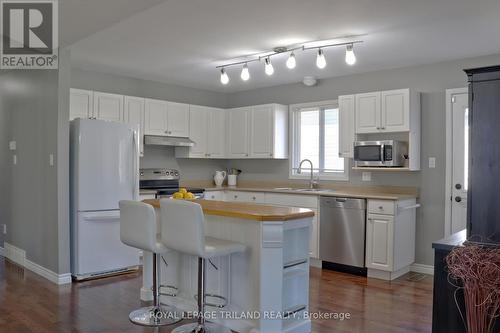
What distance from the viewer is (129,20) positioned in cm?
361

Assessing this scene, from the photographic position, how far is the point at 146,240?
305 cm

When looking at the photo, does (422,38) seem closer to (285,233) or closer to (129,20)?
(285,233)

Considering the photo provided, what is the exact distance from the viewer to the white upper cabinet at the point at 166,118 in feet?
18.9

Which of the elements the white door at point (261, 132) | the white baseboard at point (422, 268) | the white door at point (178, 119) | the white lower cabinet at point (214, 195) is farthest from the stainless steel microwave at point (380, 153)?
the white door at point (178, 119)

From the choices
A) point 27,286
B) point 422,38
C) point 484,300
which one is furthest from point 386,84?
point 27,286

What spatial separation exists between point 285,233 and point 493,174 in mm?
1369

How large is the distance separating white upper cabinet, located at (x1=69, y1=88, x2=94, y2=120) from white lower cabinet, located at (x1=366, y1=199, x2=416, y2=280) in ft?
11.4

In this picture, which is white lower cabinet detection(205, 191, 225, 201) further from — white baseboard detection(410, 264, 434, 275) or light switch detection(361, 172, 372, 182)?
white baseboard detection(410, 264, 434, 275)

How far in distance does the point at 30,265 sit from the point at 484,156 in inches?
182

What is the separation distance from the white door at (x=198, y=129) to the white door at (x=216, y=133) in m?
0.08

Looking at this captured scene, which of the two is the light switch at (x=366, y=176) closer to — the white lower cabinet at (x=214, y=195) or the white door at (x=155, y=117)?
the white lower cabinet at (x=214, y=195)

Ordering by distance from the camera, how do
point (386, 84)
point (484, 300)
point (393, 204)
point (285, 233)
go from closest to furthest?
point (484, 300) → point (285, 233) → point (393, 204) → point (386, 84)

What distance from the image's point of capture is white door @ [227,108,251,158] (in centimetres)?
643

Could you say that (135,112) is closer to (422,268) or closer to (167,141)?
(167,141)
